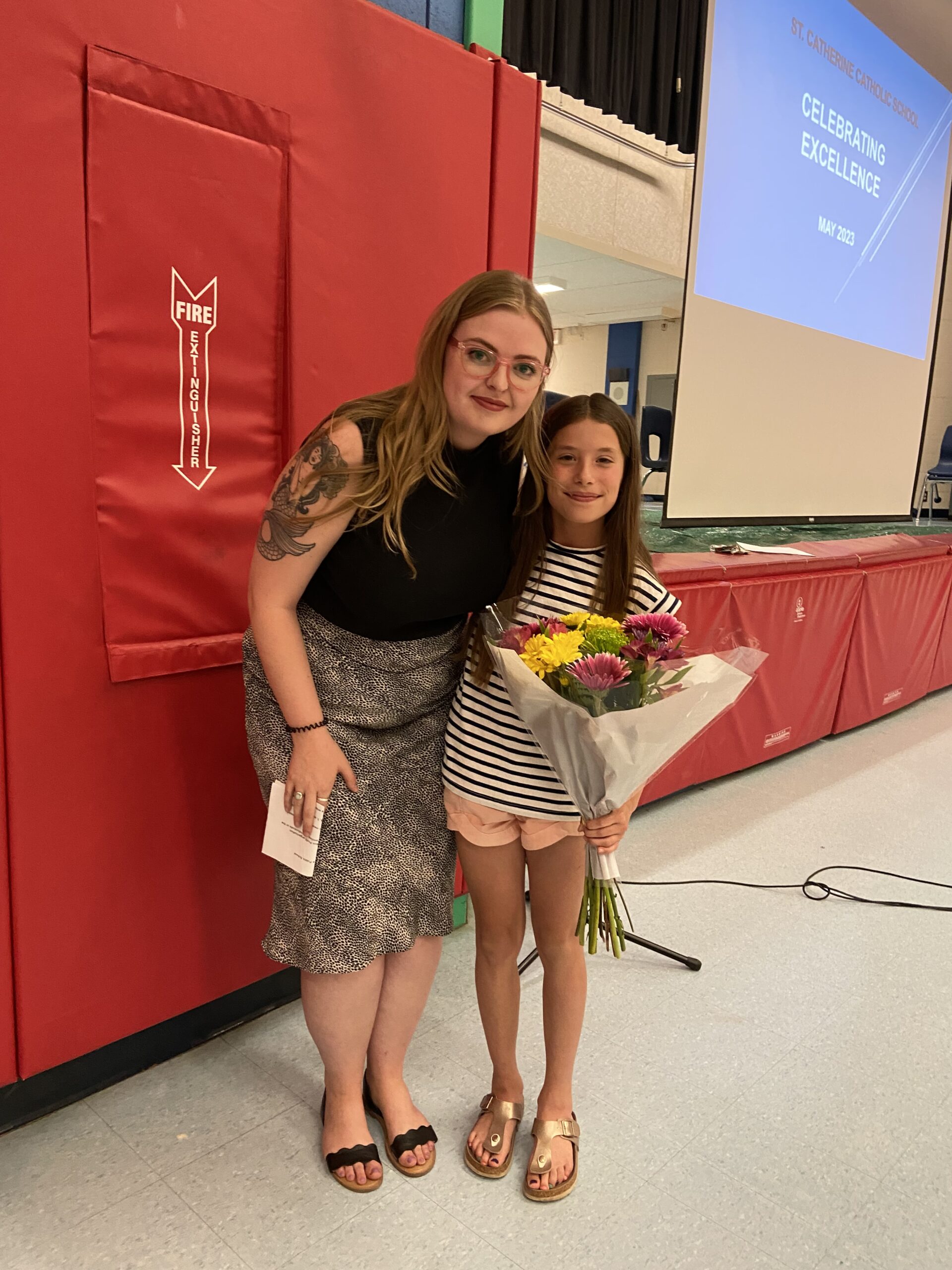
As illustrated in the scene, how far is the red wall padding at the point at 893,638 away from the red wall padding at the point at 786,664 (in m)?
0.12

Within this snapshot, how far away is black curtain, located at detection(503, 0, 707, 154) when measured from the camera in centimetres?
331

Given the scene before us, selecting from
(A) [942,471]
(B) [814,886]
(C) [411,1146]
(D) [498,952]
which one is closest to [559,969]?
(D) [498,952]

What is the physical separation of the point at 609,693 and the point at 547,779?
0.25 m

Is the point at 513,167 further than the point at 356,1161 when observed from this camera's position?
Yes

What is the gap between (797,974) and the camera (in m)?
2.09

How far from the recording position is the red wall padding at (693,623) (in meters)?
2.70

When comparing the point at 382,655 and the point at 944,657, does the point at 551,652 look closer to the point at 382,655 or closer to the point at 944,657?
the point at 382,655

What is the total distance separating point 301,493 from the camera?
1.18 meters

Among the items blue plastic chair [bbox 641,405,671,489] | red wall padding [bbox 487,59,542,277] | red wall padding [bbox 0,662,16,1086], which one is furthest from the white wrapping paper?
blue plastic chair [bbox 641,405,671,489]

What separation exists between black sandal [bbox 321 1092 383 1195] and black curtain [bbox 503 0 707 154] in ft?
12.0

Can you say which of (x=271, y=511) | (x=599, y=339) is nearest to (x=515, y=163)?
(x=271, y=511)

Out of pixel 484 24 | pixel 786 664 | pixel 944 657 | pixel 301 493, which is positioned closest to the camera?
pixel 301 493

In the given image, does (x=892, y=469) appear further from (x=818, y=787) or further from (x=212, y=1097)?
(x=212, y=1097)

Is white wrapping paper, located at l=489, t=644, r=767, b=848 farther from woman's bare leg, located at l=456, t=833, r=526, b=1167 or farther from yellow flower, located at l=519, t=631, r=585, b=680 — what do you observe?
woman's bare leg, located at l=456, t=833, r=526, b=1167
